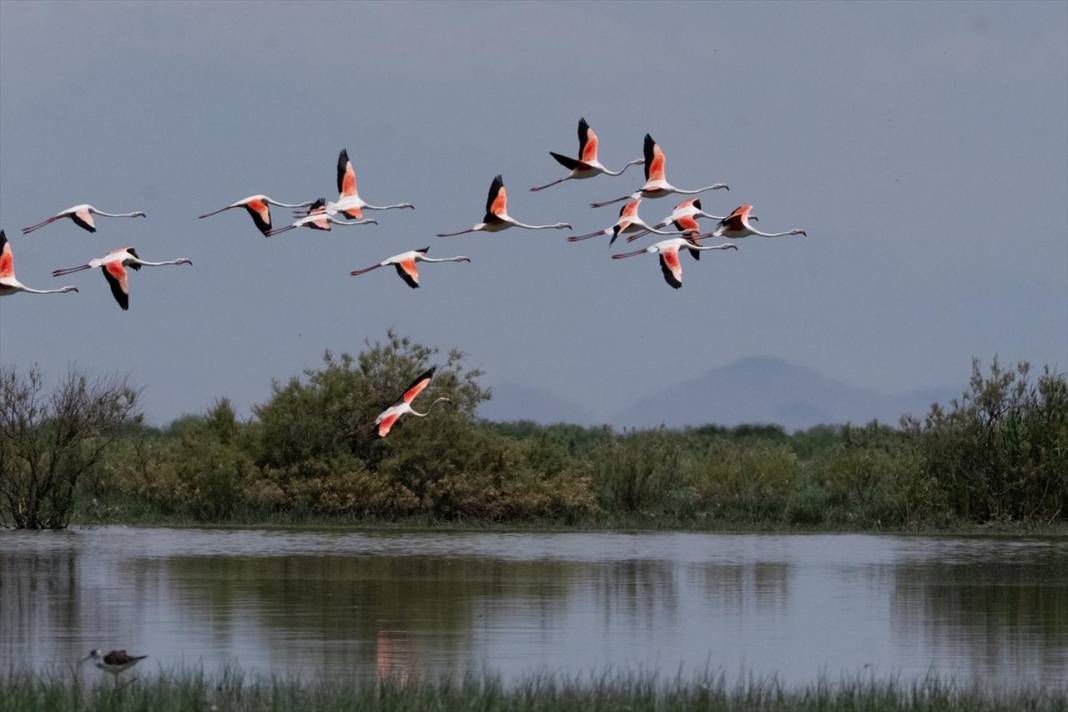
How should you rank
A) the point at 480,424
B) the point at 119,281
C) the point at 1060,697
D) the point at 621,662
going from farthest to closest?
the point at 480,424
the point at 119,281
the point at 621,662
the point at 1060,697

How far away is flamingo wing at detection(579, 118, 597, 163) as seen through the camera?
2403 cm

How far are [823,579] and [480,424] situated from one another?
13.1 meters

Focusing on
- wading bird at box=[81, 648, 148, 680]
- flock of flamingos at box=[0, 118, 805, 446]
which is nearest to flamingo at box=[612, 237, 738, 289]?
flock of flamingos at box=[0, 118, 805, 446]

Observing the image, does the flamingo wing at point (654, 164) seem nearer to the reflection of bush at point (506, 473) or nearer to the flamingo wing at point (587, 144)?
the flamingo wing at point (587, 144)

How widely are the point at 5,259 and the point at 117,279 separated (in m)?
1.25

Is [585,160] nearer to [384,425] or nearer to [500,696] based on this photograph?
[384,425]

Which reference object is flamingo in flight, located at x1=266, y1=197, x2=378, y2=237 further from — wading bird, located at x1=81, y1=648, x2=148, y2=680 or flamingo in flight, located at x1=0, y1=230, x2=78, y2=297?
wading bird, located at x1=81, y1=648, x2=148, y2=680

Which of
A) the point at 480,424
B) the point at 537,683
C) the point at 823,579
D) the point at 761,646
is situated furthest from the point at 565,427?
the point at 537,683

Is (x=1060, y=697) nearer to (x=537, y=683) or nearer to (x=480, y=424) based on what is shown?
(x=537, y=683)

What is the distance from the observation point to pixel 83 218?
23.9m

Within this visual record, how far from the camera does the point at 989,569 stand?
2595 cm

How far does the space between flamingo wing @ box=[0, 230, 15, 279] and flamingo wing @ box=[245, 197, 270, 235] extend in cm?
286

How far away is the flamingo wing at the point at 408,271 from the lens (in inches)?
930

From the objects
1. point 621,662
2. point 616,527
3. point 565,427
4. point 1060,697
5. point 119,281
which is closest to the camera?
point 1060,697
